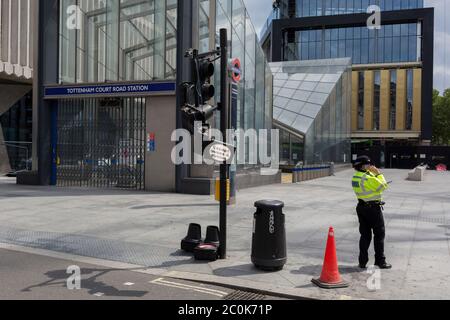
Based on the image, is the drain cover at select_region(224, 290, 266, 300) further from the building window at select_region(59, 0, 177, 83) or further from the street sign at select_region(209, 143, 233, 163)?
the building window at select_region(59, 0, 177, 83)

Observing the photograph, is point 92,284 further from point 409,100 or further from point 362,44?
point 362,44

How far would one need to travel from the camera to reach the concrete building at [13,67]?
28047mm

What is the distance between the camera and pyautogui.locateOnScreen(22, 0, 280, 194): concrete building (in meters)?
15.6

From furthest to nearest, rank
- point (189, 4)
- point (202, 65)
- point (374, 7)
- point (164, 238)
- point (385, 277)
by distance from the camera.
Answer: point (374, 7)
point (189, 4)
point (164, 238)
point (202, 65)
point (385, 277)

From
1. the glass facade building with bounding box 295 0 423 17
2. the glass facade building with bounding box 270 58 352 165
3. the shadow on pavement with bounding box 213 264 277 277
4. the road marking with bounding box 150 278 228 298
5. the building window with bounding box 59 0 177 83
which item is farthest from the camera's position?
the glass facade building with bounding box 295 0 423 17

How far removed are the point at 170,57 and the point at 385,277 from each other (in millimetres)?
12056

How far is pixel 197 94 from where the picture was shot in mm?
6664

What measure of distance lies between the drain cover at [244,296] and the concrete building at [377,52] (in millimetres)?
55395

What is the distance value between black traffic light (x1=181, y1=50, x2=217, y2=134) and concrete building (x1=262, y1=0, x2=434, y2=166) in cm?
5418

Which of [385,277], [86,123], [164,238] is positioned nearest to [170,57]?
[86,123]

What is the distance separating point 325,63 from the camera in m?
45.9

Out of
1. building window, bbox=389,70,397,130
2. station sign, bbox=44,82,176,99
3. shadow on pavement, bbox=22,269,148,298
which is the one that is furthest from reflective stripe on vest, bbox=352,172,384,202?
building window, bbox=389,70,397,130

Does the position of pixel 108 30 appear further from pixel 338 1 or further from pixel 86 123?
pixel 338 1

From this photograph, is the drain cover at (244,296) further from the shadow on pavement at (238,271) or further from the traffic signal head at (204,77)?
the traffic signal head at (204,77)
